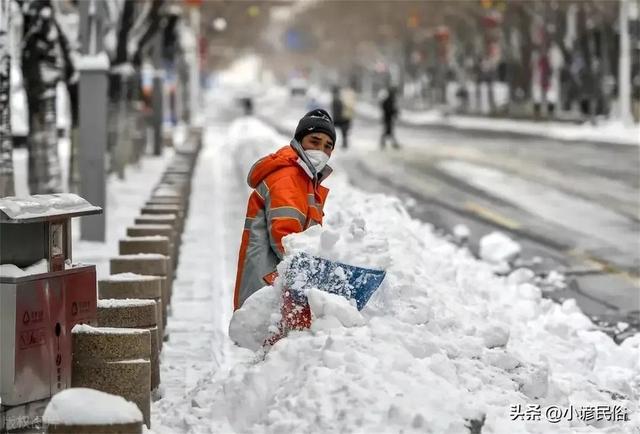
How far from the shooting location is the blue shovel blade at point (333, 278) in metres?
6.57

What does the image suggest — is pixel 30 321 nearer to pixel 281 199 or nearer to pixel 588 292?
pixel 281 199

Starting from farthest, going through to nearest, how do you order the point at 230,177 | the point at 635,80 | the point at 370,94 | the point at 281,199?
the point at 370,94, the point at 635,80, the point at 230,177, the point at 281,199

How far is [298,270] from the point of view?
6621mm

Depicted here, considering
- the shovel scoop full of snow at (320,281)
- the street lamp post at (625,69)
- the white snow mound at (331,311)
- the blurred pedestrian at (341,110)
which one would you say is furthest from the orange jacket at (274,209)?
the street lamp post at (625,69)

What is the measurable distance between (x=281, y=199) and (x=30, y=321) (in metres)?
1.33

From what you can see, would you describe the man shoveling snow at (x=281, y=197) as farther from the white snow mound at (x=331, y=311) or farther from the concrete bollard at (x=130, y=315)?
the concrete bollard at (x=130, y=315)

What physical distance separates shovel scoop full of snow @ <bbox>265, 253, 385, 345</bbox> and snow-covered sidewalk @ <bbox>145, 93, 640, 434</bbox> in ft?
0.21

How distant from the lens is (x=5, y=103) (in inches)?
526

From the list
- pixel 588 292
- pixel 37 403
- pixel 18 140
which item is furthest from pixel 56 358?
pixel 18 140

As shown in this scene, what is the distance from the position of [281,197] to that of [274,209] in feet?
0.24

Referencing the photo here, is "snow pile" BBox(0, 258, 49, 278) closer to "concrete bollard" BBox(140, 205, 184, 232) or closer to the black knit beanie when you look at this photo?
the black knit beanie

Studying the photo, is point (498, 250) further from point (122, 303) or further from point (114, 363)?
point (114, 363)

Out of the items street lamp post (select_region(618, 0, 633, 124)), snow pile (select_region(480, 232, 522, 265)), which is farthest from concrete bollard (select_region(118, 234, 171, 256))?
street lamp post (select_region(618, 0, 633, 124))

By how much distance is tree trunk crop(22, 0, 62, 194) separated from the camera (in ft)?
62.0
